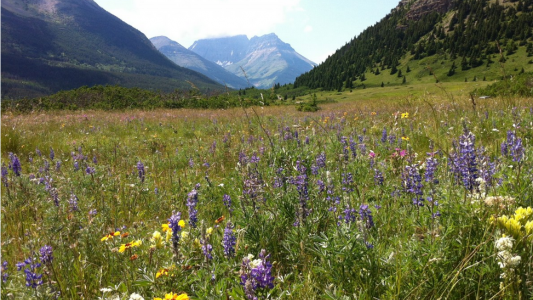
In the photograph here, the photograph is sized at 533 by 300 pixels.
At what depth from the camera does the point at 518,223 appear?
1.81 m

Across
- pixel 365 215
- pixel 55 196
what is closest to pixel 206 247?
pixel 365 215

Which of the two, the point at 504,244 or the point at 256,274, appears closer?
the point at 504,244

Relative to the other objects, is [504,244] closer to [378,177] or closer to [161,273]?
[378,177]

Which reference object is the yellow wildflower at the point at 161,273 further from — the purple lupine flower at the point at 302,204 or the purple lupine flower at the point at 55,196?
the purple lupine flower at the point at 55,196

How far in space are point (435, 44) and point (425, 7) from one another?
51.0 m

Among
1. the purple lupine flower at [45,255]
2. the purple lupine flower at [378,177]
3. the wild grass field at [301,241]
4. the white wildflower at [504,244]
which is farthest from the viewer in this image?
the purple lupine flower at [378,177]

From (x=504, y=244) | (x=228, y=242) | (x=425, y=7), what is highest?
(x=425, y=7)

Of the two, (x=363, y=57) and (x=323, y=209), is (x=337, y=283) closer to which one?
(x=323, y=209)

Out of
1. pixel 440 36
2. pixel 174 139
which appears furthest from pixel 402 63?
pixel 174 139

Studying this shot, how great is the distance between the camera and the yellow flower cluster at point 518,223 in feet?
5.86

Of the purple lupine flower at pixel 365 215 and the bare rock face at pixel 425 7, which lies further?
the bare rock face at pixel 425 7

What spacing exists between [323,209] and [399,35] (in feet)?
512

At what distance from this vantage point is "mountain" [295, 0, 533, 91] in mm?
92188

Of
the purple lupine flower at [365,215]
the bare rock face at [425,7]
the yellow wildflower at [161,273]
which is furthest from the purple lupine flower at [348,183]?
the bare rock face at [425,7]
